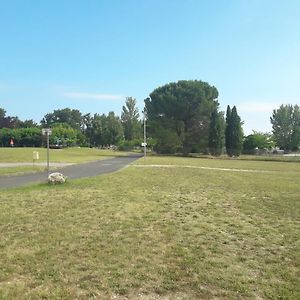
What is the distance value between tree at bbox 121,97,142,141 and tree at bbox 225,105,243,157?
121ft

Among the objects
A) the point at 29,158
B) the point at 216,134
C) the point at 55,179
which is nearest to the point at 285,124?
the point at 216,134

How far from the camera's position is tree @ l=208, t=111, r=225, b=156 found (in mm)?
65444

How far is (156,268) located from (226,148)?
215 ft

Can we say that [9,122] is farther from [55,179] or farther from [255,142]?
[55,179]

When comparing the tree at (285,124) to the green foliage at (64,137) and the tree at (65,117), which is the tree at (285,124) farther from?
the tree at (65,117)

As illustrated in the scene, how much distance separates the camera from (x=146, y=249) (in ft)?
20.2

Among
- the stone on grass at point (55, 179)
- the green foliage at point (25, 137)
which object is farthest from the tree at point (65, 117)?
the stone on grass at point (55, 179)

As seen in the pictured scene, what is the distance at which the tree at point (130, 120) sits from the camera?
339 feet

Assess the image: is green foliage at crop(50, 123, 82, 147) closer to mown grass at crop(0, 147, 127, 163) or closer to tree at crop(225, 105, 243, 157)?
mown grass at crop(0, 147, 127, 163)

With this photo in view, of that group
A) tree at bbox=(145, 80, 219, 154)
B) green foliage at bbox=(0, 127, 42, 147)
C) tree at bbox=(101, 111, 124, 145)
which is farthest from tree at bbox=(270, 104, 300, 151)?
green foliage at bbox=(0, 127, 42, 147)

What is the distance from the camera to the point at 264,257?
5863 mm

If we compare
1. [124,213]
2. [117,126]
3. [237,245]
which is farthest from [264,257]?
[117,126]

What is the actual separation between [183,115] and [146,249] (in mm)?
62192

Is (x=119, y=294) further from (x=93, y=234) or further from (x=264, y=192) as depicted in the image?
(x=264, y=192)
